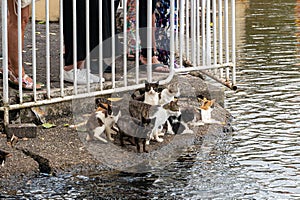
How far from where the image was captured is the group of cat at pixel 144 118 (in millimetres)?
6816

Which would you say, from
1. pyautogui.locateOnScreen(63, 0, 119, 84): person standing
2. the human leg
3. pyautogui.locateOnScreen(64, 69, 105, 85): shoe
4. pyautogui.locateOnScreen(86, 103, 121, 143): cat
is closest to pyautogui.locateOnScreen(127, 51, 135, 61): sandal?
pyautogui.locateOnScreen(63, 0, 119, 84): person standing

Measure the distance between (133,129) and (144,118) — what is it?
15 cm

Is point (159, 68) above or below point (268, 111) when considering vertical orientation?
above

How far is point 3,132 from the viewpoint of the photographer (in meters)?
7.02

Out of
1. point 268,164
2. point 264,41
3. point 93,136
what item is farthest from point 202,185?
point 264,41

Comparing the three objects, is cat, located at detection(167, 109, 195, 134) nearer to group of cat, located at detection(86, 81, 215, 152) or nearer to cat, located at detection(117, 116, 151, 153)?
group of cat, located at detection(86, 81, 215, 152)

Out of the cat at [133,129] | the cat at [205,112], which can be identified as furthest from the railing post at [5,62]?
the cat at [205,112]

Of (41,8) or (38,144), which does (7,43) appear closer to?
(38,144)

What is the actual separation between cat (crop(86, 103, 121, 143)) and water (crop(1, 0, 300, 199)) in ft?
1.94

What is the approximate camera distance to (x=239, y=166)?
6.56m

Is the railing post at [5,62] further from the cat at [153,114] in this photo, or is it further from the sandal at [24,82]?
the cat at [153,114]

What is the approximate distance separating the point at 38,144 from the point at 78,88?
886 mm

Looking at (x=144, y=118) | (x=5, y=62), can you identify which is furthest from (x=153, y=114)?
(x=5, y=62)

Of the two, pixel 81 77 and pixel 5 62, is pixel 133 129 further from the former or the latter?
pixel 81 77
